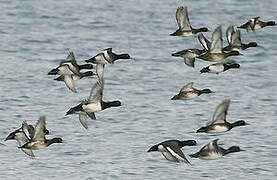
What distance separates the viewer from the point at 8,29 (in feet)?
134

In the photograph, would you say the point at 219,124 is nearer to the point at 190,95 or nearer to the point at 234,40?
the point at 190,95

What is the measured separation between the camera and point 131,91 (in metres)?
30.4

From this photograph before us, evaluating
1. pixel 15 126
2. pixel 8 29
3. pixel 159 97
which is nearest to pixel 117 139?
pixel 15 126

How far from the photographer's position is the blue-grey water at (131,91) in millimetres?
22969

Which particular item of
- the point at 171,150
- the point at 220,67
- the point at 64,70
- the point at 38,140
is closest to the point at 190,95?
the point at 220,67

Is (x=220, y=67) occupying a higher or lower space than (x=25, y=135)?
higher

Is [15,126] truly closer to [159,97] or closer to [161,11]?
[159,97]

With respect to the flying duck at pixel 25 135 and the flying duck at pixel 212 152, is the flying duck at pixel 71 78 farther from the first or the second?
the flying duck at pixel 212 152

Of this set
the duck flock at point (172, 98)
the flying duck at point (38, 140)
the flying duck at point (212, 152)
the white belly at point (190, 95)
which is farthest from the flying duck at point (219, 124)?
the flying duck at point (38, 140)

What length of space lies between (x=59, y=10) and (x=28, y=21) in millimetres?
3265

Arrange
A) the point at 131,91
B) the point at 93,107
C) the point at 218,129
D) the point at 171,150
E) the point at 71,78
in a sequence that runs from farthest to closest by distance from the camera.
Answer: the point at 131,91 < the point at 71,78 < the point at 93,107 < the point at 218,129 < the point at 171,150

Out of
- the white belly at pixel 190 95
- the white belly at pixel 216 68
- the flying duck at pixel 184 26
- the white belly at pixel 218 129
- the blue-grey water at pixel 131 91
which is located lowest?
the blue-grey water at pixel 131 91

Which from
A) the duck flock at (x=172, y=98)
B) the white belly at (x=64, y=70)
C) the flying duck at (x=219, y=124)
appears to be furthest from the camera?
the white belly at (x=64, y=70)

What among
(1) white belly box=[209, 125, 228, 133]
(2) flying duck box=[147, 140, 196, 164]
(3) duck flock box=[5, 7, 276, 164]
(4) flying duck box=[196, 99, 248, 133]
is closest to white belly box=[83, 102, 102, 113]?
(3) duck flock box=[5, 7, 276, 164]
